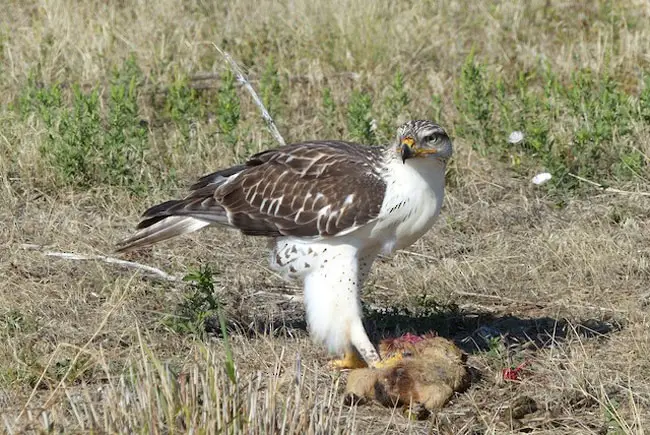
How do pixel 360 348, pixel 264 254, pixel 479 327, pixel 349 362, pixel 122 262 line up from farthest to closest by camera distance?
1. pixel 264 254
2. pixel 122 262
3. pixel 479 327
4. pixel 349 362
5. pixel 360 348

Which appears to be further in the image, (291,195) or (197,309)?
(197,309)

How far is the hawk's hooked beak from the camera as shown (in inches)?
211

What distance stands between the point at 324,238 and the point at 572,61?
183 inches

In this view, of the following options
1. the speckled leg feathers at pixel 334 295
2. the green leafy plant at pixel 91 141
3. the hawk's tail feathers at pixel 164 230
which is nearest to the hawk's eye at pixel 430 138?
the speckled leg feathers at pixel 334 295

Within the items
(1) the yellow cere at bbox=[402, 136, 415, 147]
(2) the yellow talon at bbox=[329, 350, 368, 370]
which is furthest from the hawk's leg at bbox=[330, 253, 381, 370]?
(1) the yellow cere at bbox=[402, 136, 415, 147]

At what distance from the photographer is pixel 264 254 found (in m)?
7.16

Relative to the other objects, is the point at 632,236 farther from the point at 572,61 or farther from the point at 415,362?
the point at 572,61

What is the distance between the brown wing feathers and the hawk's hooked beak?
23 cm


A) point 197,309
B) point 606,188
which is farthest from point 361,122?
point 197,309

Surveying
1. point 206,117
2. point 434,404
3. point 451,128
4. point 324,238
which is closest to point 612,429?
point 434,404

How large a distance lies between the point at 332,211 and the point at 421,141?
532 millimetres

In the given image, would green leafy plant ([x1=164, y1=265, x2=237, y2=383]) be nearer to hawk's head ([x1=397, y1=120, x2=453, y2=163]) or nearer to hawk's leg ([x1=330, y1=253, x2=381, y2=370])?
hawk's leg ([x1=330, y1=253, x2=381, y2=370])

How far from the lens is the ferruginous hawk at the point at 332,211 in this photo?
5.50 metres

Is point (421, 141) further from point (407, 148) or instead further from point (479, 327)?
point (479, 327)
